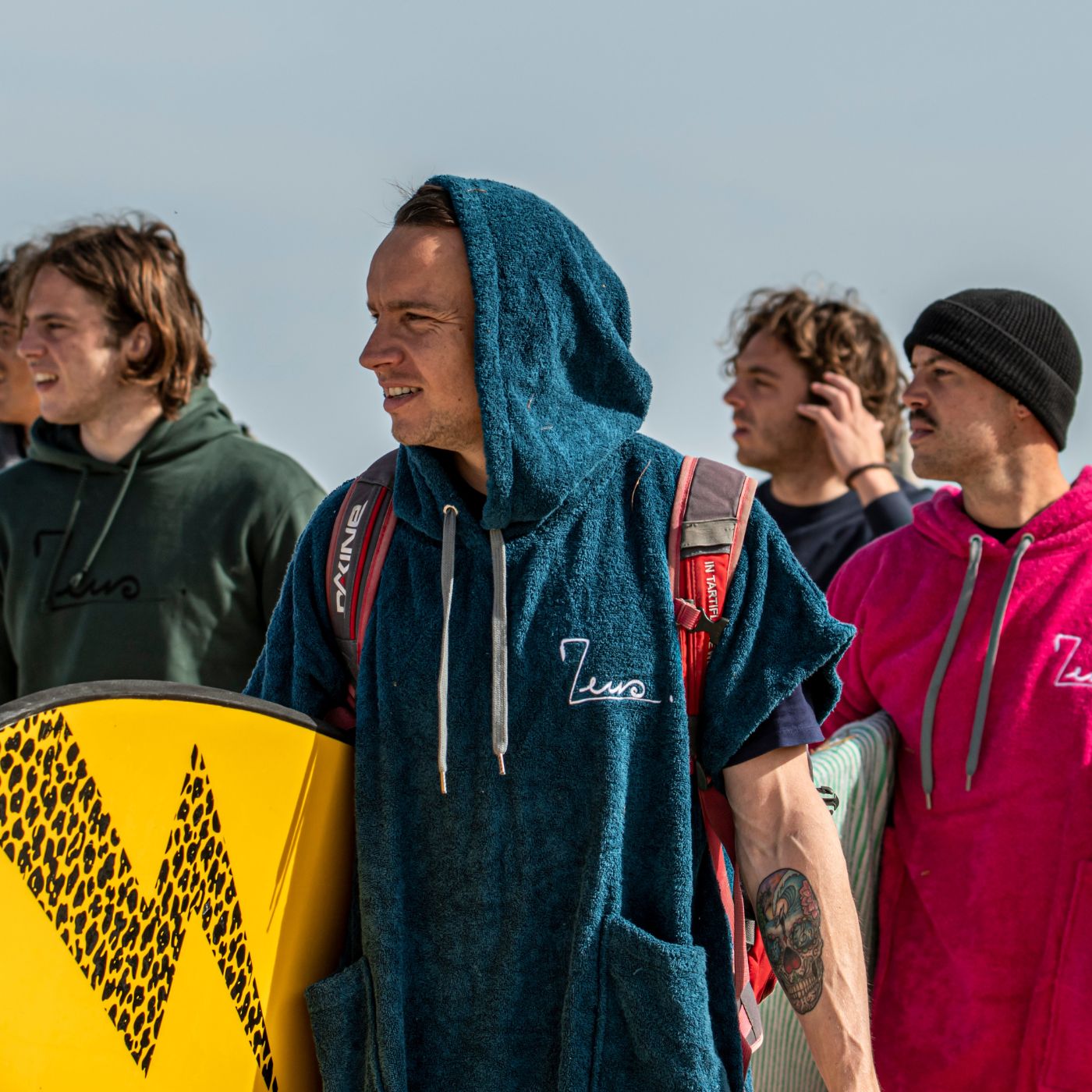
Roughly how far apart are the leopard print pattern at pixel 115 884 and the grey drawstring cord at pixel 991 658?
1.99 meters

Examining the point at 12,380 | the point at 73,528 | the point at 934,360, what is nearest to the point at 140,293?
the point at 73,528

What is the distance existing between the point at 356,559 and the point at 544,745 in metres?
0.44

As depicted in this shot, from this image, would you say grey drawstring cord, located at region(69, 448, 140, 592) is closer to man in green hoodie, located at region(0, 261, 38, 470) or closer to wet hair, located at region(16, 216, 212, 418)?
wet hair, located at region(16, 216, 212, 418)

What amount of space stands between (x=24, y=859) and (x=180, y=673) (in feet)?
7.09

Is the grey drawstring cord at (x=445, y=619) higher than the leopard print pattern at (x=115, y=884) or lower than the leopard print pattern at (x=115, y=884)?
higher

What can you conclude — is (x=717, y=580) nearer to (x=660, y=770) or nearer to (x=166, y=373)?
(x=660, y=770)

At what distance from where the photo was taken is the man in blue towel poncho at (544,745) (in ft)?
7.63

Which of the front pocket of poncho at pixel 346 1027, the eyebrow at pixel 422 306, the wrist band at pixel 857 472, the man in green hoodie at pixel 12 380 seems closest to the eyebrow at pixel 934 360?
the wrist band at pixel 857 472

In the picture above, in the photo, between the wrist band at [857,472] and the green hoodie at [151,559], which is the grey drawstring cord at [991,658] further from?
the green hoodie at [151,559]

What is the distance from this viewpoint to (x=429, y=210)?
2449mm

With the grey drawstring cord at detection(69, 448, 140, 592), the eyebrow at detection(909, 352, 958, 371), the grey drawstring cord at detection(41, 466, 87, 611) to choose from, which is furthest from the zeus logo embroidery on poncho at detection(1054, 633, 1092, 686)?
the grey drawstring cord at detection(41, 466, 87, 611)

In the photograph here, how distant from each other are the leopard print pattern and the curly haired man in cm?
338

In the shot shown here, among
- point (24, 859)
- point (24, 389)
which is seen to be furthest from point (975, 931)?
point (24, 389)

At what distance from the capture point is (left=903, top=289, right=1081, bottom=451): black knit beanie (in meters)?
4.21
